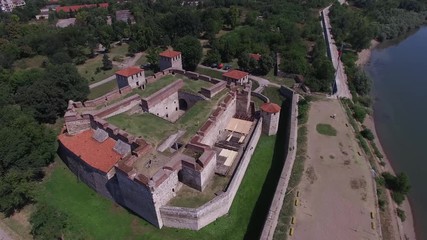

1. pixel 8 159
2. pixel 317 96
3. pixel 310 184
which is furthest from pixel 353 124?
pixel 8 159

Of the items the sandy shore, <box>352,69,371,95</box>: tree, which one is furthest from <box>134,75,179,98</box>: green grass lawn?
the sandy shore

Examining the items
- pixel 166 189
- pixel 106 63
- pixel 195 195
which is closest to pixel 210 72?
pixel 106 63

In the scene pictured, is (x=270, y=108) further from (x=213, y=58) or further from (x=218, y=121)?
(x=213, y=58)

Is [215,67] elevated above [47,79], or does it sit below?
below

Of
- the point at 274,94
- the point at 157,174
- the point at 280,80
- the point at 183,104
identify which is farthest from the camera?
the point at 280,80

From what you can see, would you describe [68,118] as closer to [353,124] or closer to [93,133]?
[93,133]

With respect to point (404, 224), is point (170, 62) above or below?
above

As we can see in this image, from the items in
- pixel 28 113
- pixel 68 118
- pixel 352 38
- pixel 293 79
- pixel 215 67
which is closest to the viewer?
pixel 68 118

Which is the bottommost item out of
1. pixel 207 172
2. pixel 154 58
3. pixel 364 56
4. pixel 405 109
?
pixel 405 109
